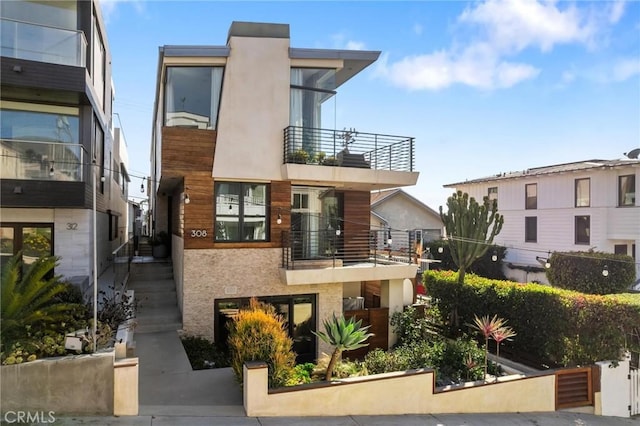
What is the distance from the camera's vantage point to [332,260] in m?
13.9

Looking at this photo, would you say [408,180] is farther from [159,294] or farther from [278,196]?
[159,294]

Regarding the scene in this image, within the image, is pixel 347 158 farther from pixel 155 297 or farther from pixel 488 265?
pixel 488 265

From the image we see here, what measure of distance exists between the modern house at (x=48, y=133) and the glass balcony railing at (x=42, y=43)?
0.02 metres

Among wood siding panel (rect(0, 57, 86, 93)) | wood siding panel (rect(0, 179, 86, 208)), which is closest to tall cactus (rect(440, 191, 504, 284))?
wood siding panel (rect(0, 179, 86, 208))

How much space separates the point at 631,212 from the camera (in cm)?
2281

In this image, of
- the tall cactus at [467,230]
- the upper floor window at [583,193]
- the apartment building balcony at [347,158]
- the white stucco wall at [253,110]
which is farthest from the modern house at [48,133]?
the upper floor window at [583,193]

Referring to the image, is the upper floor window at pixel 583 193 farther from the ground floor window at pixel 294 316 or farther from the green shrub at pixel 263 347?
the green shrub at pixel 263 347

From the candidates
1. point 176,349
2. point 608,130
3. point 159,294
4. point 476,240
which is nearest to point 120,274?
point 159,294

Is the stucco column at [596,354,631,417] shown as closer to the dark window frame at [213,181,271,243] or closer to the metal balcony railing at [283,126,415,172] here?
the metal balcony railing at [283,126,415,172]

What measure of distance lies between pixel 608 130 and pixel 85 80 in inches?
824

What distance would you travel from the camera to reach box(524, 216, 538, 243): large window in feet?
94.6

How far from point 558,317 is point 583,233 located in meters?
16.4

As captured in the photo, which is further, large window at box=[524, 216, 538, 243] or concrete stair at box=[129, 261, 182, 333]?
large window at box=[524, 216, 538, 243]

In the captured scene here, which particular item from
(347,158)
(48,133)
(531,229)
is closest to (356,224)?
(347,158)
